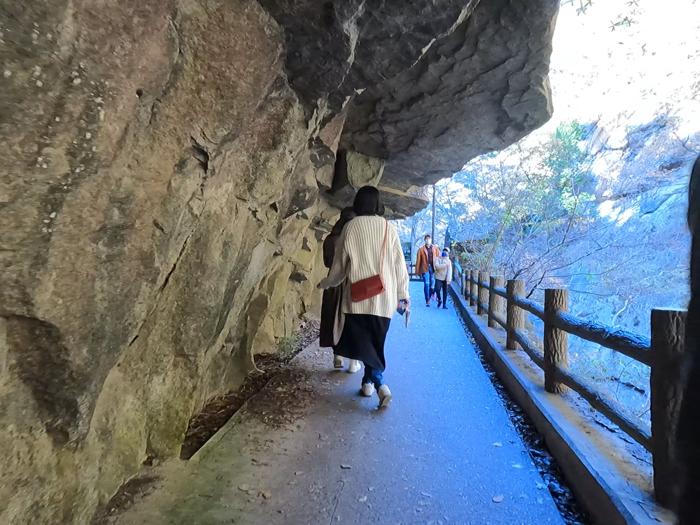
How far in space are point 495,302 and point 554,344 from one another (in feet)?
13.4

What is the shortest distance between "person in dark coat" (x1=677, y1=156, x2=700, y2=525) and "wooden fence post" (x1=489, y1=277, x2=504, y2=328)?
23.7 ft

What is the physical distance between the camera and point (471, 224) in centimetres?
1878

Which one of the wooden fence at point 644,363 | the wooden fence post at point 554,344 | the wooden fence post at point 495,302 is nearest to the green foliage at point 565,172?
the wooden fence post at point 495,302

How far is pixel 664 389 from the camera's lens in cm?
226

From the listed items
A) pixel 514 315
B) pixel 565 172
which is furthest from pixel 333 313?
pixel 565 172

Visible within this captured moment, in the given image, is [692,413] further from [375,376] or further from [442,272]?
[442,272]

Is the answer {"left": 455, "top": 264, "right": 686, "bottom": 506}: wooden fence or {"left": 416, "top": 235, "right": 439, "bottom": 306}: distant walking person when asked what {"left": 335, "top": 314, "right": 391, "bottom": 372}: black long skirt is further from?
{"left": 416, "top": 235, "right": 439, "bottom": 306}: distant walking person

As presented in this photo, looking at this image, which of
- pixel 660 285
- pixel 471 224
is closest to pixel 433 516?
pixel 660 285

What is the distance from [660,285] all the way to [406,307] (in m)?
10.7

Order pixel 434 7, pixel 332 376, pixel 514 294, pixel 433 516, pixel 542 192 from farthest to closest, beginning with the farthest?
pixel 542 192 < pixel 514 294 < pixel 332 376 < pixel 434 7 < pixel 433 516

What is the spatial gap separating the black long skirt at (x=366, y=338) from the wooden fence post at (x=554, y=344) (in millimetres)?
1465

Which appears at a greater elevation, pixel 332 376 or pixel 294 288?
pixel 294 288

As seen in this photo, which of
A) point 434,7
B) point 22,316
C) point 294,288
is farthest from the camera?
point 294,288

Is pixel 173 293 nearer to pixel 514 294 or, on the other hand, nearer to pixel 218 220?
pixel 218 220
